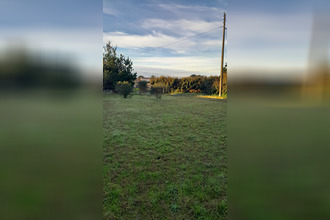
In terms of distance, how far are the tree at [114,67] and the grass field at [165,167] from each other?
112 centimetres

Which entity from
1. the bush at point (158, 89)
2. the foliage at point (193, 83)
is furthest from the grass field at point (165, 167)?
the foliage at point (193, 83)

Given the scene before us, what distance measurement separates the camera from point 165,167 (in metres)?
2.35

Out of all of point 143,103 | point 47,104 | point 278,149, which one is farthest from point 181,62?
point 143,103

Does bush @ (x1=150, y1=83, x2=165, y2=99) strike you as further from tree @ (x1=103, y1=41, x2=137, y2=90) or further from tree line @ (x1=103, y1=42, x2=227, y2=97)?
tree @ (x1=103, y1=41, x2=137, y2=90)

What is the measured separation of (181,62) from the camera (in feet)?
7.90

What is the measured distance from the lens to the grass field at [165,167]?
1.55m

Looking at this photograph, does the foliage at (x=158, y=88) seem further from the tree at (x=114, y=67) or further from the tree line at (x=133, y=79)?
the tree at (x=114, y=67)

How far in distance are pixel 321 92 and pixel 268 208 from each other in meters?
0.66

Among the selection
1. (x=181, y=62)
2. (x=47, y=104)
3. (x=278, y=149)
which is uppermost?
(x=181, y=62)

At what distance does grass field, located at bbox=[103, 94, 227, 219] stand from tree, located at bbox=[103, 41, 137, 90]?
44.0 inches

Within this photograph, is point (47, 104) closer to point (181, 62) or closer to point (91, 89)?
point (91, 89)

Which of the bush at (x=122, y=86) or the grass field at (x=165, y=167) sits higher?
the bush at (x=122, y=86)

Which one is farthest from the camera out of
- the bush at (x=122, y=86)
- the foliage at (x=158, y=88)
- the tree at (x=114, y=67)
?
the foliage at (x=158, y=88)

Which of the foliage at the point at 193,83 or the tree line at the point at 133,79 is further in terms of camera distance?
the foliage at the point at 193,83
